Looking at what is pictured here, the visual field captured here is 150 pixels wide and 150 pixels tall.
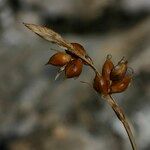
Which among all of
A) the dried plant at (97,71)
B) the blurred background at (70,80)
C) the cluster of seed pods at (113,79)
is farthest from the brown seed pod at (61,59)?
the blurred background at (70,80)

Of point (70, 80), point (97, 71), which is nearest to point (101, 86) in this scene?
point (97, 71)

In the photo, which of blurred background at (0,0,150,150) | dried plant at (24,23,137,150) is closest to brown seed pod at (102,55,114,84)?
dried plant at (24,23,137,150)

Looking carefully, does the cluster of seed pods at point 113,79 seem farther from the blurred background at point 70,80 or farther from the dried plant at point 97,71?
the blurred background at point 70,80

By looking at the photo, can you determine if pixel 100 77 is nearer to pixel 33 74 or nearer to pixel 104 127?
pixel 104 127

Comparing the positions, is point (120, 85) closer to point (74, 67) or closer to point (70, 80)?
point (74, 67)

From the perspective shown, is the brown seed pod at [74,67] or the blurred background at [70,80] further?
the blurred background at [70,80]

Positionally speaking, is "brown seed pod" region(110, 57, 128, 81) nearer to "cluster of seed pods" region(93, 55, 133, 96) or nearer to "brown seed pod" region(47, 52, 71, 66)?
"cluster of seed pods" region(93, 55, 133, 96)
